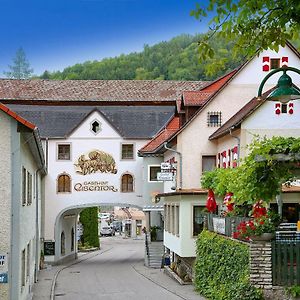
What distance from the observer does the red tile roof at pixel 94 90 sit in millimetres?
49281

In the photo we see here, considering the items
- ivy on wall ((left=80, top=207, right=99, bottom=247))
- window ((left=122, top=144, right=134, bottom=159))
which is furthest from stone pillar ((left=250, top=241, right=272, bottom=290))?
ivy on wall ((left=80, top=207, right=99, bottom=247))

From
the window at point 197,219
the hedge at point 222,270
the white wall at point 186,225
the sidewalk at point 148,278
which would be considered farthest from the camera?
the window at point 197,219

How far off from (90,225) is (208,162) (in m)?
25.1

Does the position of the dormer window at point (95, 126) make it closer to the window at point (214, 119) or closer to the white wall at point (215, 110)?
the white wall at point (215, 110)

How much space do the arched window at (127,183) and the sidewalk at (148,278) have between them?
5112 mm

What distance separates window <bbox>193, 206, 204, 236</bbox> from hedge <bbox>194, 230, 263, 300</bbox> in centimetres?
324

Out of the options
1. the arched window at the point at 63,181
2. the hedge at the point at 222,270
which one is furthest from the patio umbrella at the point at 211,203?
the arched window at the point at 63,181

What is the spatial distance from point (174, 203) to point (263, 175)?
19.2m

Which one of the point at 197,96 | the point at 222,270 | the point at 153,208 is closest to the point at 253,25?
the point at 222,270

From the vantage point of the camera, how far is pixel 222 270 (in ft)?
72.4

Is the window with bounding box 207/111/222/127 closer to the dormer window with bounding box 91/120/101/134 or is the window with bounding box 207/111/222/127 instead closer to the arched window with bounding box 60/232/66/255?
the dormer window with bounding box 91/120/101/134

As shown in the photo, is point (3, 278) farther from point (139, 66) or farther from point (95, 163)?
point (139, 66)

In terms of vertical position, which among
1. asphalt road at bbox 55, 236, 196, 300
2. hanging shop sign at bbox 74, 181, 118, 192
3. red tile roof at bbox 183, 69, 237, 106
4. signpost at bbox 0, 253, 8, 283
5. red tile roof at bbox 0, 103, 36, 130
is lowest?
asphalt road at bbox 55, 236, 196, 300

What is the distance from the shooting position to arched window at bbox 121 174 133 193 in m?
46.5
